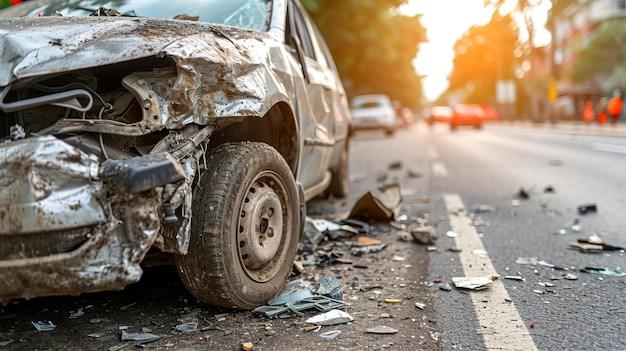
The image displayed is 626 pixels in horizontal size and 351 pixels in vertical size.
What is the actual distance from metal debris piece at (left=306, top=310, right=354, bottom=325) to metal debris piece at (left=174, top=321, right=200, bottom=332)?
0.51m

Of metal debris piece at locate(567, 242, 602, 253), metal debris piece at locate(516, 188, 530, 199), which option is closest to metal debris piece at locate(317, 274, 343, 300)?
metal debris piece at locate(567, 242, 602, 253)

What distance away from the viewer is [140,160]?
7.36 ft

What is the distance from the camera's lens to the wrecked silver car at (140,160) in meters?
2.09

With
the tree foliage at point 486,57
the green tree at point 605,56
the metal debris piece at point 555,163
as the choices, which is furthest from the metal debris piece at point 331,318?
the tree foliage at point 486,57

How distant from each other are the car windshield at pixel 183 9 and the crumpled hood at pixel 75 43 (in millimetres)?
1191

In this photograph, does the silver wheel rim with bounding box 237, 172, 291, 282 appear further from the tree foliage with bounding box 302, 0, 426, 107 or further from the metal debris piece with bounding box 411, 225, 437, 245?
the tree foliage with bounding box 302, 0, 426, 107

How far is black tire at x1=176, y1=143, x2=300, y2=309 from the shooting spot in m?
2.64

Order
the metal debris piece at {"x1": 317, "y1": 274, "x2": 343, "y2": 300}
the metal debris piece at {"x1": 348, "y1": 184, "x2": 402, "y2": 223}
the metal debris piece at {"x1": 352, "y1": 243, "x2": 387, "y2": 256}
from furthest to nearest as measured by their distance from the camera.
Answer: the metal debris piece at {"x1": 348, "y1": 184, "x2": 402, "y2": 223}, the metal debris piece at {"x1": 352, "y1": 243, "x2": 387, "y2": 256}, the metal debris piece at {"x1": 317, "y1": 274, "x2": 343, "y2": 300}

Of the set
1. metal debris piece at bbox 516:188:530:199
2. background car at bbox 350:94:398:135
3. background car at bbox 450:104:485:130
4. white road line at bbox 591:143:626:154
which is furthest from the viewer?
background car at bbox 450:104:485:130

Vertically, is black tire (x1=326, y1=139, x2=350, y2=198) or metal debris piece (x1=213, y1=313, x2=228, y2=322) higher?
black tire (x1=326, y1=139, x2=350, y2=198)

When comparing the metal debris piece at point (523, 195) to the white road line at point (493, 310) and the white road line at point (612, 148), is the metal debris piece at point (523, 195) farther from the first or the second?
the white road line at point (612, 148)

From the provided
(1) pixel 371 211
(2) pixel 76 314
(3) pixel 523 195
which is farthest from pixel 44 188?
(3) pixel 523 195

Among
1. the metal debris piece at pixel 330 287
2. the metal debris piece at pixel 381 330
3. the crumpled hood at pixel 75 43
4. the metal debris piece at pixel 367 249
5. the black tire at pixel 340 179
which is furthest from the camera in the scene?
the black tire at pixel 340 179

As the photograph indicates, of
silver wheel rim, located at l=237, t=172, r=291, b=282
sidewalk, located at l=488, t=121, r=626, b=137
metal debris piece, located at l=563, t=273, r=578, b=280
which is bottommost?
sidewalk, located at l=488, t=121, r=626, b=137
